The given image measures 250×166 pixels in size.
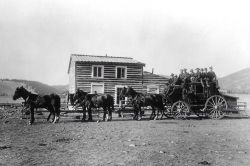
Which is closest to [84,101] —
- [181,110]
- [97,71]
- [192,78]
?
[181,110]

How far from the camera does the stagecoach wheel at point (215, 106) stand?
20.6 metres

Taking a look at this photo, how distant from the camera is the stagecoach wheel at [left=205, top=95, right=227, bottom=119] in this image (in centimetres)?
2061

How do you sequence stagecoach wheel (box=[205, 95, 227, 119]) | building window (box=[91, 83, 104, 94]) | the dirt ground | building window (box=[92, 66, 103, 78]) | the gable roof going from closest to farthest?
the dirt ground → stagecoach wheel (box=[205, 95, 227, 119]) → building window (box=[91, 83, 104, 94]) → building window (box=[92, 66, 103, 78]) → the gable roof

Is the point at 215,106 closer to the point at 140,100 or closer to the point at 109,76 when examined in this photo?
the point at 140,100

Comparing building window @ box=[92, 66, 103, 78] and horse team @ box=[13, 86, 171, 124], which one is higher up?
building window @ box=[92, 66, 103, 78]

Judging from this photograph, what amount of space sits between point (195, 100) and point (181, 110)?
1.18 m

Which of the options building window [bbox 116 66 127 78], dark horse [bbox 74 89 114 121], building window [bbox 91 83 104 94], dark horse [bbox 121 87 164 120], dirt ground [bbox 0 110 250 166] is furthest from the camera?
building window [bbox 116 66 127 78]

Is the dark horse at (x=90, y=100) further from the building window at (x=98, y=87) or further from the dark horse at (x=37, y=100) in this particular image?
the building window at (x=98, y=87)

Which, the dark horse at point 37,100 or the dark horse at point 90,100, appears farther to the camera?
the dark horse at point 90,100

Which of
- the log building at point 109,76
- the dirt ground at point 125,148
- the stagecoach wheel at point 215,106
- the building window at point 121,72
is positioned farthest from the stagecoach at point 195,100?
the building window at point 121,72

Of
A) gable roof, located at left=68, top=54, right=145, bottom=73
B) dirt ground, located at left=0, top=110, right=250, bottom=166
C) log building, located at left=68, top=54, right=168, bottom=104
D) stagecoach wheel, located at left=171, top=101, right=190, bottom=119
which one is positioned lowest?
dirt ground, located at left=0, top=110, right=250, bottom=166

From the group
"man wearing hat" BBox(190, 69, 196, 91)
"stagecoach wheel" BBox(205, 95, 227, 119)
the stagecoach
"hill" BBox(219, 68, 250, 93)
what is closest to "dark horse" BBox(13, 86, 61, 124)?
the stagecoach

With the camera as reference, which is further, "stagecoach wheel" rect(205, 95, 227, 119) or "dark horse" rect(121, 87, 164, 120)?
"dark horse" rect(121, 87, 164, 120)

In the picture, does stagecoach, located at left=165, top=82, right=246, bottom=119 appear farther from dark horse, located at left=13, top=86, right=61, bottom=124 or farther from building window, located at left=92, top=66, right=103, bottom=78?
building window, located at left=92, top=66, right=103, bottom=78
